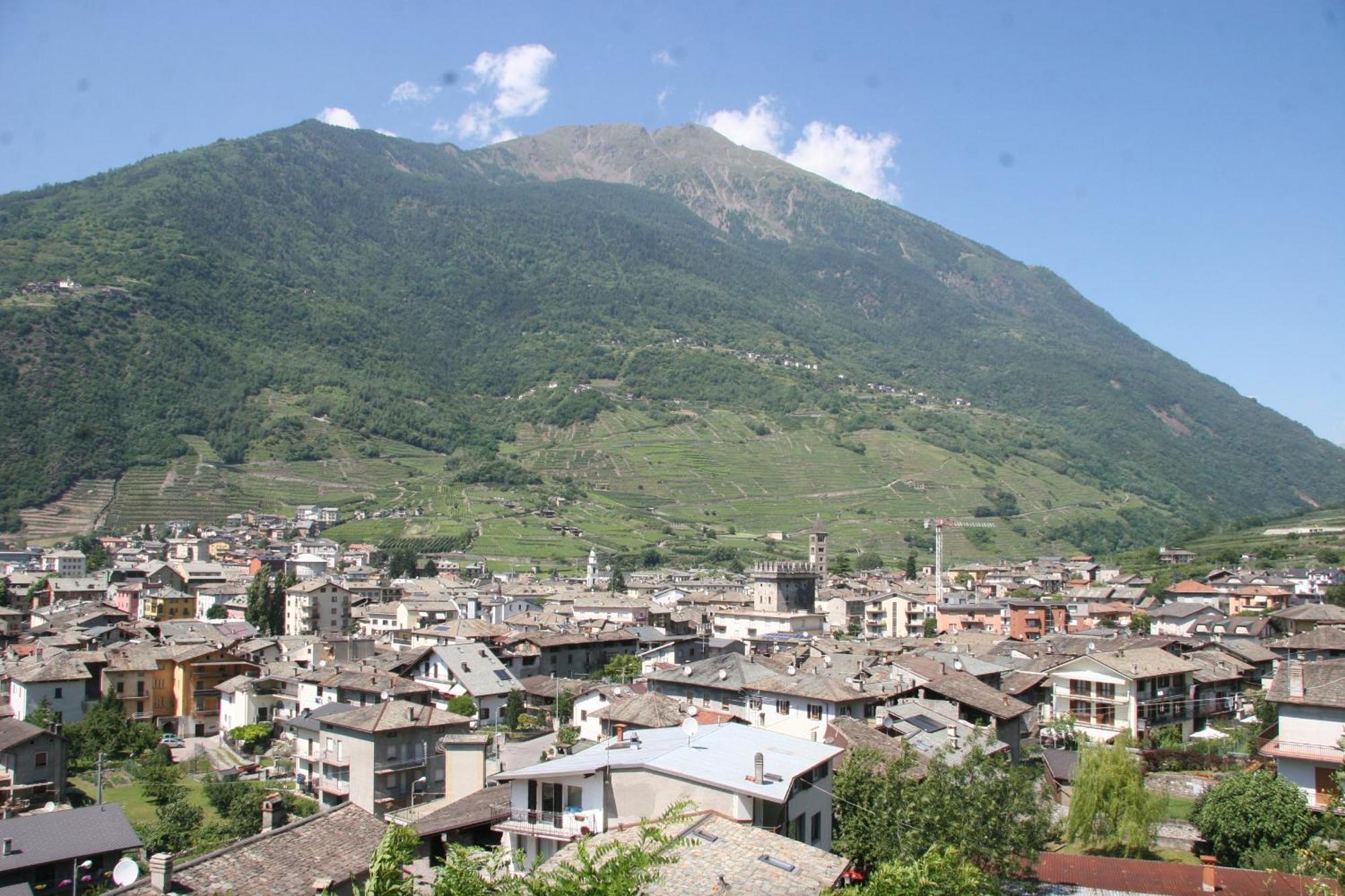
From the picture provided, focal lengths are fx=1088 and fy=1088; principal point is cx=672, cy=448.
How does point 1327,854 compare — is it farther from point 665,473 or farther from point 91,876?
point 665,473

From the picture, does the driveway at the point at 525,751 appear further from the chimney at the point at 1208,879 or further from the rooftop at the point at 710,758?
the chimney at the point at 1208,879

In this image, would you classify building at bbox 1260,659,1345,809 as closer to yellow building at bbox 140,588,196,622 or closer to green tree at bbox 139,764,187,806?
green tree at bbox 139,764,187,806

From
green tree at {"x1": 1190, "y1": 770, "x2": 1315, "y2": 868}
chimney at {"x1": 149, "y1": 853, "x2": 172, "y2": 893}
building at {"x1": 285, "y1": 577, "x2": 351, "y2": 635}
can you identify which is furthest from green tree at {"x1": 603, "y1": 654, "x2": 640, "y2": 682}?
chimney at {"x1": 149, "y1": 853, "x2": 172, "y2": 893}

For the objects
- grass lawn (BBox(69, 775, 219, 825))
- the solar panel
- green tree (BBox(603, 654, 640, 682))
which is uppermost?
the solar panel

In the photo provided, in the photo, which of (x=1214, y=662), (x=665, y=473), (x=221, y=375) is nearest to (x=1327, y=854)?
(x=1214, y=662)

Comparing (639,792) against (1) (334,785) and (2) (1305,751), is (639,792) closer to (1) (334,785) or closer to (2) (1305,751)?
(2) (1305,751)

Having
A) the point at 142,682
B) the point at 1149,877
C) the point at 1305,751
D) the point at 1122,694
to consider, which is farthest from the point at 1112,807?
the point at 142,682

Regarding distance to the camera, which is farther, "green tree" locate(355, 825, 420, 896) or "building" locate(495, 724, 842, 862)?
"building" locate(495, 724, 842, 862)
